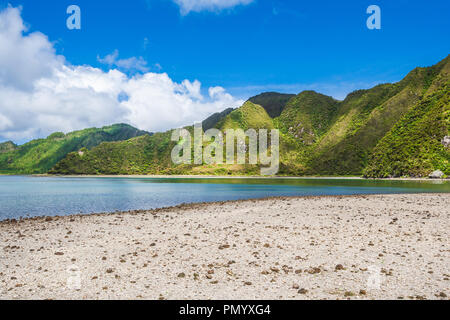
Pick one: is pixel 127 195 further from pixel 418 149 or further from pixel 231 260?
pixel 418 149

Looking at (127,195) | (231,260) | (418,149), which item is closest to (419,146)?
(418,149)

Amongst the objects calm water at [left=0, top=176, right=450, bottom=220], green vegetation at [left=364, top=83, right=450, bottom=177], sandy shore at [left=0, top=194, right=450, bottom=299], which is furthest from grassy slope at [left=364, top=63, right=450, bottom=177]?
sandy shore at [left=0, top=194, right=450, bottom=299]

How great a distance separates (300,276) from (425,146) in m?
151

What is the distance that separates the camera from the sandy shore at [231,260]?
7.97 metres

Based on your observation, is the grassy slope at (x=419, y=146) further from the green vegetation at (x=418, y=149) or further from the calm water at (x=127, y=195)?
the calm water at (x=127, y=195)

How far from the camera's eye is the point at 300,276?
9.08 meters

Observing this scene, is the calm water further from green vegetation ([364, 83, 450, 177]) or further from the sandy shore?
green vegetation ([364, 83, 450, 177])

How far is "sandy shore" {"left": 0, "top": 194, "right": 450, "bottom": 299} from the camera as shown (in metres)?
7.97

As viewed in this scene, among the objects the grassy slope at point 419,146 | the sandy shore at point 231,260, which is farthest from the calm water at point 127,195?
the grassy slope at point 419,146

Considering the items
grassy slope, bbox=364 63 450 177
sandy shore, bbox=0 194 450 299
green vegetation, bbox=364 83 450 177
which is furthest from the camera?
grassy slope, bbox=364 63 450 177

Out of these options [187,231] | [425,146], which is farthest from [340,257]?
[425,146]

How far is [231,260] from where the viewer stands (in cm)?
1089
